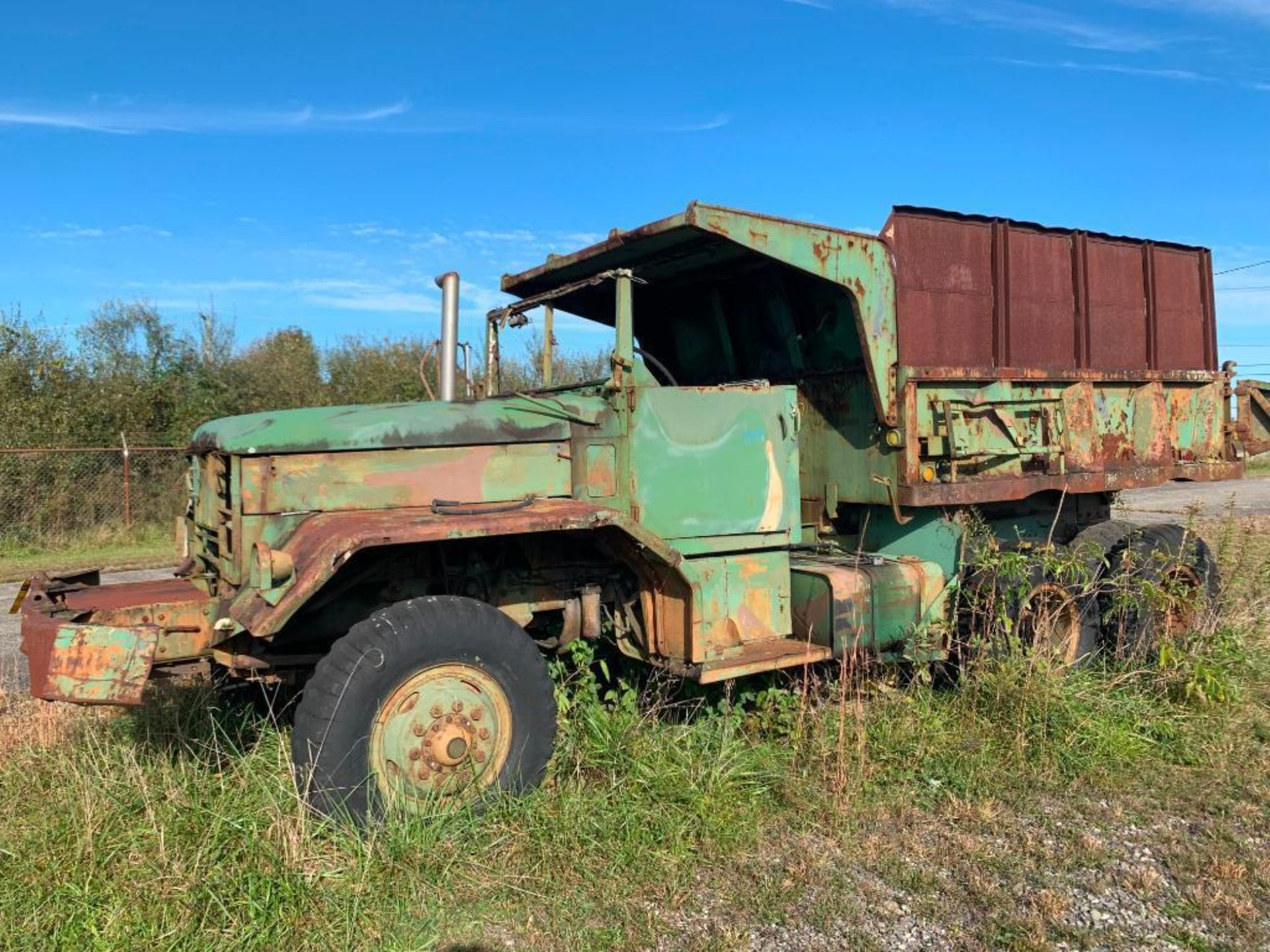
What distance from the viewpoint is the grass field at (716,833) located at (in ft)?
10.2

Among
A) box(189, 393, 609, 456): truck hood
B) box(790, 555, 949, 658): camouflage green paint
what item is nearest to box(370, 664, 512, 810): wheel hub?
box(189, 393, 609, 456): truck hood

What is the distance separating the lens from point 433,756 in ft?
12.6

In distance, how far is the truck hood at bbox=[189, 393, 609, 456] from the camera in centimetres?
396

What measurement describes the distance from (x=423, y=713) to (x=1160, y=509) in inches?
607

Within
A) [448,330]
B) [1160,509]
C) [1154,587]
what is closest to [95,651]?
[448,330]

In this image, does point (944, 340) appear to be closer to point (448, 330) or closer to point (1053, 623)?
point (1053, 623)

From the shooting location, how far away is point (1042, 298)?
6.06 m

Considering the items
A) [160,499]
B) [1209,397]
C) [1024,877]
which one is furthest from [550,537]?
[160,499]

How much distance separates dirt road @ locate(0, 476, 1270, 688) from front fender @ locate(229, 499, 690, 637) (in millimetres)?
3521

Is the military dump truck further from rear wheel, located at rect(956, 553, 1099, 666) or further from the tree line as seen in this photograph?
the tree line

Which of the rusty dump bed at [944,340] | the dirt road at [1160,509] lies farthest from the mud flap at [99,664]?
the dirt road at [1160,509]

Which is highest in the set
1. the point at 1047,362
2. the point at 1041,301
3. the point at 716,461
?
the point at 1041,301

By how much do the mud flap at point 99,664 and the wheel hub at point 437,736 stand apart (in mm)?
890

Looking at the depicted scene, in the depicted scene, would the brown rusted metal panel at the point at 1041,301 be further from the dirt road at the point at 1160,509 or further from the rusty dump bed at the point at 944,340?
the dirt road at the point at 1160,509
